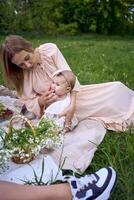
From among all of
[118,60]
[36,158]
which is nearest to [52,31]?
[118,60]

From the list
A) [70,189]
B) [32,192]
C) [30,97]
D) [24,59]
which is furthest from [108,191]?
[30,97]

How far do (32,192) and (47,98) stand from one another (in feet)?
5.65

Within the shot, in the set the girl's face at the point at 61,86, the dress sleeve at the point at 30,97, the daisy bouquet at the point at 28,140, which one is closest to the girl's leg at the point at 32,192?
the daisy bouquet at the point at 28,140

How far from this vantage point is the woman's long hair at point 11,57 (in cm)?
483

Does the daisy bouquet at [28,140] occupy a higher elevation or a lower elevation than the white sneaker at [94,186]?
higher

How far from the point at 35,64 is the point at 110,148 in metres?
1.07

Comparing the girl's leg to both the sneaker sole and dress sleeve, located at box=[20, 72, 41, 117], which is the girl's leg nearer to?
the sneaker sole

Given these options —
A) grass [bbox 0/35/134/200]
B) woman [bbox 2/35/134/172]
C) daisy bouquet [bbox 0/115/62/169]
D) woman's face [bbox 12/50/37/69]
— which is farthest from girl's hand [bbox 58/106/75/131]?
daisy bouquet [bbox 0/115/62/169]

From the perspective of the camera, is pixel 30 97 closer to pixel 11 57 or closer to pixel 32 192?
pixel 11 57

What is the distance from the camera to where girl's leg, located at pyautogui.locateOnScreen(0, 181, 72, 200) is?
10.3ft

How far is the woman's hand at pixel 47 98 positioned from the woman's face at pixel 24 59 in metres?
0.29

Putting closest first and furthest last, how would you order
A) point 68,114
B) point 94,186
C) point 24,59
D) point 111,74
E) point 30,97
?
point 94,186 → point 68,114 → point 24,59 → point 30,97 → point 111,74

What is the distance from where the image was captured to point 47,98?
4.80 m

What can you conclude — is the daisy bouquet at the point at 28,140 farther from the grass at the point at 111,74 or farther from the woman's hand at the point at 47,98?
the woman's hand at the point at 47,98
